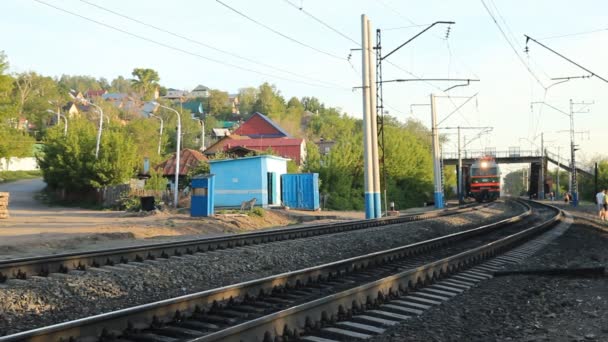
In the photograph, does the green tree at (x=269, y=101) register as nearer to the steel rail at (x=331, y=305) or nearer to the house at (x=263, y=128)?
the house at (x=263, y=128)

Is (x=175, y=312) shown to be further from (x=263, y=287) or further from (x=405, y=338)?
(x=405, y=338)

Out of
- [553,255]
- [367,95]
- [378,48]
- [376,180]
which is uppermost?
[378,48]

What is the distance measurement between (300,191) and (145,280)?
1170 inches

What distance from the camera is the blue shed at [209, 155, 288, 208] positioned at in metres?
37.1

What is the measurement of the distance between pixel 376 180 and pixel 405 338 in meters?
23.3

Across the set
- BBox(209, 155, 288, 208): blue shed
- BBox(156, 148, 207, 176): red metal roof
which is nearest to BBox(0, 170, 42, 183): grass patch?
BBox(156, 148, 207, 176): red metal roof

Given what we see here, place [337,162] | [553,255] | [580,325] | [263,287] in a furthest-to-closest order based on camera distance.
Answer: [337,162] → [553,255] → [263,287] → [580,325]

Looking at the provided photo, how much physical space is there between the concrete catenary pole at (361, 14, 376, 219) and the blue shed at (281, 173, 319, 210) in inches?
389

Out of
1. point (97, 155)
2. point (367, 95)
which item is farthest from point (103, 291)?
point (97, 155)

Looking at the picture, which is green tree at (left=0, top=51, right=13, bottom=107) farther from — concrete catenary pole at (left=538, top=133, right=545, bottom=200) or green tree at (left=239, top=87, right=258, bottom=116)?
green tree at (left=239, top=87, right=258, bottom=116)

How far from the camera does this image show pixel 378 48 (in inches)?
1303

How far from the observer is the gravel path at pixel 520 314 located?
6.61 m

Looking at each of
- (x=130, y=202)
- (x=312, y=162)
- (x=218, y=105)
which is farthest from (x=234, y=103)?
(x=130, y=202)

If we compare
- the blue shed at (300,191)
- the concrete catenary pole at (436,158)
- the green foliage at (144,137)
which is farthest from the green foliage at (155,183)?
the green foliage at (144,137)
